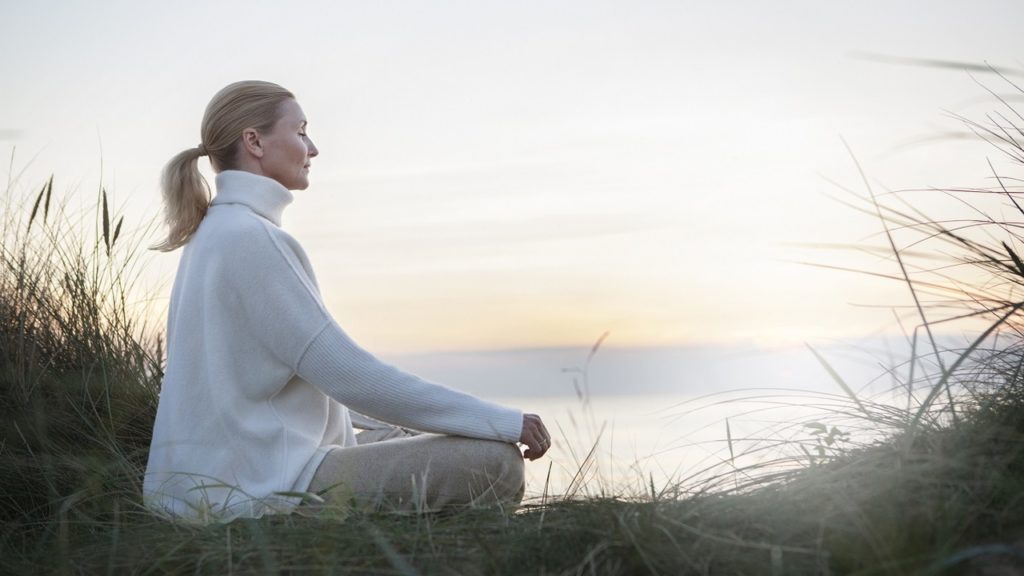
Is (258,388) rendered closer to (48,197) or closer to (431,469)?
(431,469)

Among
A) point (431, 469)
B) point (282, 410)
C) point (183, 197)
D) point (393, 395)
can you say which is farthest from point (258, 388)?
point (183, 197)

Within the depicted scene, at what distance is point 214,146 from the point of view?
2783 millimetres

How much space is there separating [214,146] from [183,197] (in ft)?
0.56

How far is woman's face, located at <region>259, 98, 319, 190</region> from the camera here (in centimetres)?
277

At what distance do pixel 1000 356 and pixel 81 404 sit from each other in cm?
265

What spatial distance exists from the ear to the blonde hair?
→ 1 cm

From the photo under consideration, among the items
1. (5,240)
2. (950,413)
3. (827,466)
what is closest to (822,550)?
(827,466)

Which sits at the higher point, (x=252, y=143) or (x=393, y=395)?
(x=252, y=143)

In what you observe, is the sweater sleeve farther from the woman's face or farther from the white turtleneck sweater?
the woman's face

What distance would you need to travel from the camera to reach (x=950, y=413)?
196cm

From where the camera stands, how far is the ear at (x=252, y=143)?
2.75 m

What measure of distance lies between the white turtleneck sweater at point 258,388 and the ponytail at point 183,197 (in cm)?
26

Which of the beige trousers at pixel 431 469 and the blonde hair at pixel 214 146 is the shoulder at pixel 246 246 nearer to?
the blonde hair at pixel 214 146

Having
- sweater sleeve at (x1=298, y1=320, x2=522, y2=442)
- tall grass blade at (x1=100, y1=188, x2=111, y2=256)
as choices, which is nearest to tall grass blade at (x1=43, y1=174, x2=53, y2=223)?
tall grass blade at (x1=100, y1=188, x2=111, y2=256)
